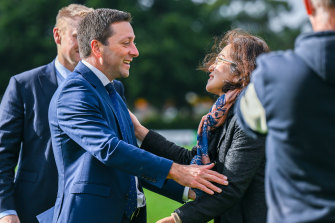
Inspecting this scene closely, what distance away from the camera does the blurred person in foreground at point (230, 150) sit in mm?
3105

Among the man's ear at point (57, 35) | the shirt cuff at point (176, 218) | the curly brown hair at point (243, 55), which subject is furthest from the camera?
the man's ear at point (57, 35)

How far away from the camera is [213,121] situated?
11.2 ft

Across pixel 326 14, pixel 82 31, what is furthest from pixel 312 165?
pixel 82 31

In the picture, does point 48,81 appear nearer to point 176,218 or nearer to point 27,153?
point 27,153

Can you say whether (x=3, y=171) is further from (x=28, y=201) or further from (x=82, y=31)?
(x=82, y=31)

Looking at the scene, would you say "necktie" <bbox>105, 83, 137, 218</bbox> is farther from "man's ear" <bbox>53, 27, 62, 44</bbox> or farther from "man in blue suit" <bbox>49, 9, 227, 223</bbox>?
"man's ear" <bbox>53, 27, 62, 44</bbox>

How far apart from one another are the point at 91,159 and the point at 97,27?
1090 mm

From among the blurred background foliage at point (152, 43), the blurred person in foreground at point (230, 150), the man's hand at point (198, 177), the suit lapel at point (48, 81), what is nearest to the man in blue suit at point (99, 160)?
the man's hand at point (198, 177)

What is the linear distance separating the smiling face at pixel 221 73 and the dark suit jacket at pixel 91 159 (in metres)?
0.84

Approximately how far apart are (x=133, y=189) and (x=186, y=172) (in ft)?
1.57

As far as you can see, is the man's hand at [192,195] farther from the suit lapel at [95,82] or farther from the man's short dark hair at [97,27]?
the man's short dark hair at [97,27]

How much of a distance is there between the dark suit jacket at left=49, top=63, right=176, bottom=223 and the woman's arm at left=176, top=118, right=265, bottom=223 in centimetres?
35

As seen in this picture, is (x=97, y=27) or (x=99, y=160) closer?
(x=99, y=160)

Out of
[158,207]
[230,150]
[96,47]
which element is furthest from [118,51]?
[158,207]
